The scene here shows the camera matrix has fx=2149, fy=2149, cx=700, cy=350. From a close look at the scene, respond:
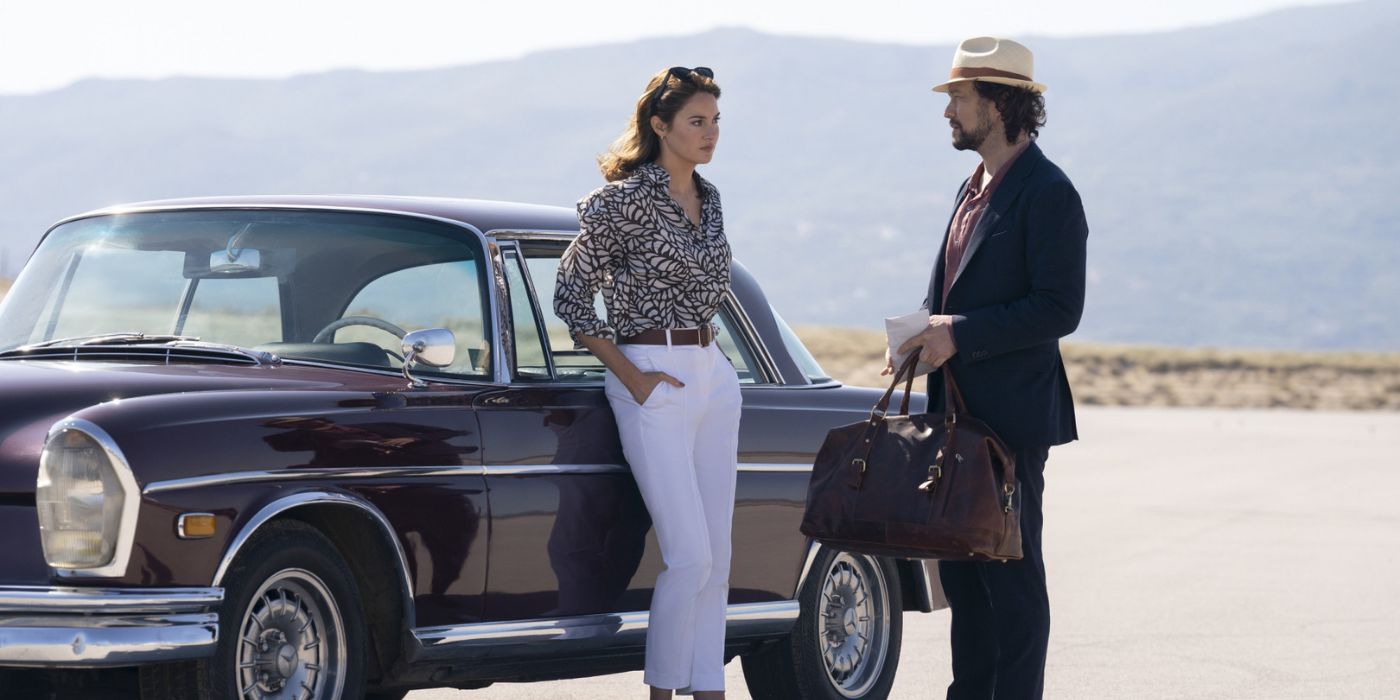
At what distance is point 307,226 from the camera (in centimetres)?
628

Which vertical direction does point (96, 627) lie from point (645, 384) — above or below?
below

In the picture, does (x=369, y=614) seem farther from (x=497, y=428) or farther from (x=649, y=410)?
(x=649, y=410)

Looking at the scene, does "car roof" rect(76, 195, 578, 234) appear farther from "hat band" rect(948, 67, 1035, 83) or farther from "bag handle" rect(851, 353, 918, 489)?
"hat band" rect(948, 67, 1035, 83)

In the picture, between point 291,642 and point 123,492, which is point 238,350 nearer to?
point 291,642

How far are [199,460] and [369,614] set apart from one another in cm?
84

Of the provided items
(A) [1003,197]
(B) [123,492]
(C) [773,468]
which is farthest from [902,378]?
(B) [123,492]

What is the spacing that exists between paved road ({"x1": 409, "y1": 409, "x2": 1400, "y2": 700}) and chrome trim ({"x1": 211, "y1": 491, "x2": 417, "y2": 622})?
2.32 meters

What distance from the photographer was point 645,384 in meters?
6.15

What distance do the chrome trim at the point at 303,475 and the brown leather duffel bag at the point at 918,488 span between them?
98 centimetres

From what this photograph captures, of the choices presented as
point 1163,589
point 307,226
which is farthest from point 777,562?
point 1163,589

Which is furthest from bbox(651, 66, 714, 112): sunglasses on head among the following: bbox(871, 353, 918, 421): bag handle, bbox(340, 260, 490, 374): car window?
bbox(871, 353, 918, 421): bag handle

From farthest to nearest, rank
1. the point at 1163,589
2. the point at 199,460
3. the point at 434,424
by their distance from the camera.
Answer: the point at 1163,589
the point at 434,424
the point at 199,460

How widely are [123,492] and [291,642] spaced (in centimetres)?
70

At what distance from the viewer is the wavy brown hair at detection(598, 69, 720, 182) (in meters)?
6.32
